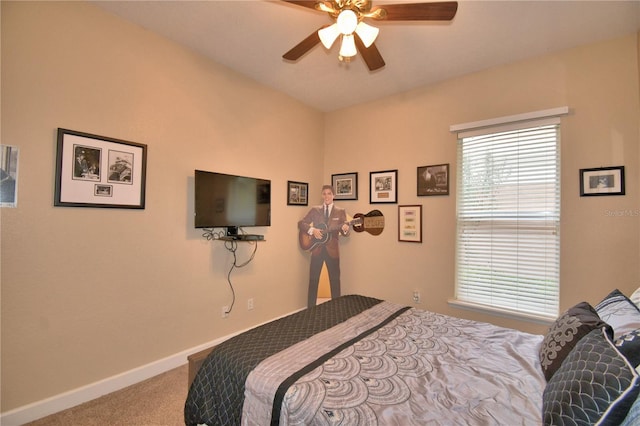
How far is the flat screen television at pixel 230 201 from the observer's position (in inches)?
103

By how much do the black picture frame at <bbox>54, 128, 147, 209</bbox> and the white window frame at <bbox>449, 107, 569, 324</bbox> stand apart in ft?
9.84

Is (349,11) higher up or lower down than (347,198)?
higher up

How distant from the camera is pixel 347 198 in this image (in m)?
3.89

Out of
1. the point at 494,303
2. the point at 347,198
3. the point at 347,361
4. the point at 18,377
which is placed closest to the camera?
the point at 347,361

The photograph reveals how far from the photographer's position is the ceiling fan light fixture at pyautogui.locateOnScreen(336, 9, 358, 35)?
1608 mm

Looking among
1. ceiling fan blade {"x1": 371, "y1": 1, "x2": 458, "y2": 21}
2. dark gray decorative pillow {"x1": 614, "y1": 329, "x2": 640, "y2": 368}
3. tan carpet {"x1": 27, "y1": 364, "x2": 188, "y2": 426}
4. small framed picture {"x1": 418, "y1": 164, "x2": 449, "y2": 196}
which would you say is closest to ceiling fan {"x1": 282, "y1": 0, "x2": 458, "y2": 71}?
ceiling fan blade {"x1": 371, "y1": 1, "x2": 458, "y2": 21}

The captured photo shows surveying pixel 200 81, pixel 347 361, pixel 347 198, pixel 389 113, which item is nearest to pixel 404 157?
pixel 389 113

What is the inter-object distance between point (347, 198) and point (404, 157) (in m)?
0.90

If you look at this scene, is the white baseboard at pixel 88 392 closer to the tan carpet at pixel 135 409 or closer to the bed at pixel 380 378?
the tan carpet at pixel 135 409

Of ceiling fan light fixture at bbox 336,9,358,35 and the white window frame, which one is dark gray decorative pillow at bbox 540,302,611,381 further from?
ceiling fan light fixture at bbox 336,9,358,35

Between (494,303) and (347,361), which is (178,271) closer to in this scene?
(347,361)

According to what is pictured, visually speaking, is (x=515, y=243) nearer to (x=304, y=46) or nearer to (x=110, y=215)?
(x=304, y=46)

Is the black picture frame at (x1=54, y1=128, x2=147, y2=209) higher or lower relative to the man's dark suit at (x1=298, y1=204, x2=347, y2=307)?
higher

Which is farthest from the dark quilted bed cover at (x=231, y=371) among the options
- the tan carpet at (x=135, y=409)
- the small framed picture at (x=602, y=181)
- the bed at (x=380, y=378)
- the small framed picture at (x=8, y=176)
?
the small framed picture at (x=602, y=181)
